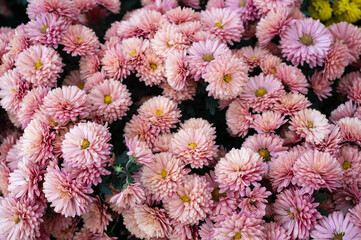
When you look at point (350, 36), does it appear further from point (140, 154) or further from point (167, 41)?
point (140, 154)

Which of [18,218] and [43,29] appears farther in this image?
[43,29]

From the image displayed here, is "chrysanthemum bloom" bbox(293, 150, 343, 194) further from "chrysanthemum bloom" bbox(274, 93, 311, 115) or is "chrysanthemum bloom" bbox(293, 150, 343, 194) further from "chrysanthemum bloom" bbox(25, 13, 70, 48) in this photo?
"chrysanthemum bloom" bbox(25, 13, 70, 48)

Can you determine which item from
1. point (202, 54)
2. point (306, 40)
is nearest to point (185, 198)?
point (202, 54)

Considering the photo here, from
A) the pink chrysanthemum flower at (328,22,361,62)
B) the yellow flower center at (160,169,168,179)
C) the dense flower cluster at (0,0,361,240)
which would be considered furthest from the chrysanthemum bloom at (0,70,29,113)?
the pink chrysanthemum flower at (328,22,361,62)

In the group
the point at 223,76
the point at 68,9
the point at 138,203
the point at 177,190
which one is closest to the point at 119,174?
the point at 138,203

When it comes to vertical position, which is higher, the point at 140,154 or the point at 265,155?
the point at 140,154

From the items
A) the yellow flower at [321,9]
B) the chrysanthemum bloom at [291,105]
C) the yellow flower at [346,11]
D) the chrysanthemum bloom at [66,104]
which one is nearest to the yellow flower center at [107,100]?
the chrysanthemum bloom at [66,104]
